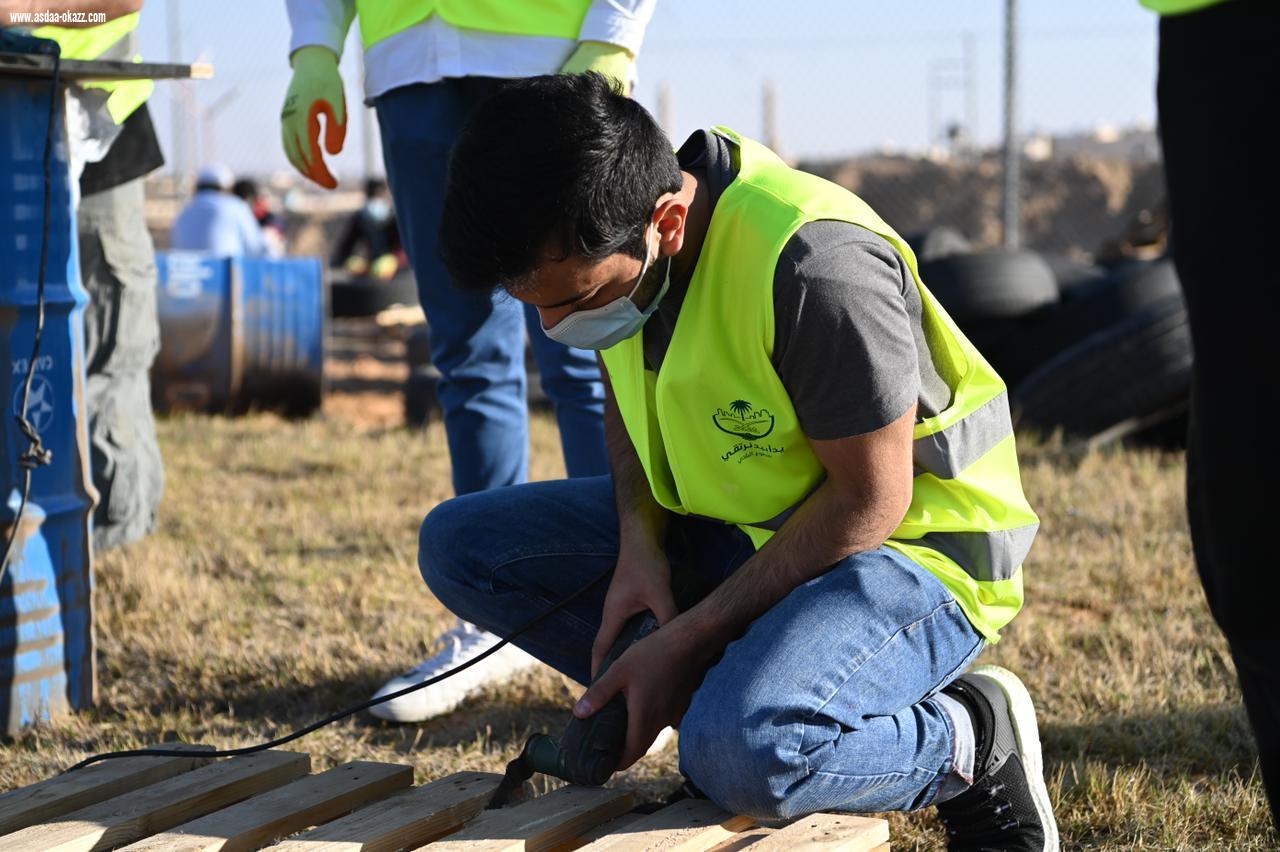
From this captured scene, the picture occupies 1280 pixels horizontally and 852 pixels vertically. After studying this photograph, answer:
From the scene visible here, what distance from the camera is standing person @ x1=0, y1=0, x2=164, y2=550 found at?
3.70 meters

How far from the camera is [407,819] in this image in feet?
6.28

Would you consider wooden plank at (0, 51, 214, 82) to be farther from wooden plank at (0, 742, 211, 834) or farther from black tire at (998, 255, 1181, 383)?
black tire at (998, 255, 1181, 383)

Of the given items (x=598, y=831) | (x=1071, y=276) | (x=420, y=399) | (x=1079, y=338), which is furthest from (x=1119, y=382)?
(x=598, y=831)

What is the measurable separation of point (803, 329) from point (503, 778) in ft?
2.72

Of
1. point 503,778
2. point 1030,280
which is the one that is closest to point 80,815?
point 503,778

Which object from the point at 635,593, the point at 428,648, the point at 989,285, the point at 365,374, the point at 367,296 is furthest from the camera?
the point at 367,296

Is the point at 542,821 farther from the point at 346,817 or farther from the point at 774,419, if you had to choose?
the point at 774,419

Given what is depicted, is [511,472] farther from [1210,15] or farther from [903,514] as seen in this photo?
[1210,15]

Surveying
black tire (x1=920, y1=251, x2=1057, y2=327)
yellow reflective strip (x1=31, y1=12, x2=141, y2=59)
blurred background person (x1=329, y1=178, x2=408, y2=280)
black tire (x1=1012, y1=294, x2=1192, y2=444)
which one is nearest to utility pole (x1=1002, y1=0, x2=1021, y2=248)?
black tire (x1=920, y1=251, x2=1057, y2=327)

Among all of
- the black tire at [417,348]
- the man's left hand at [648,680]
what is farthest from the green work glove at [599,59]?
the black tire at [417,348]

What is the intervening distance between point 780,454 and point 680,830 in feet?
1.73

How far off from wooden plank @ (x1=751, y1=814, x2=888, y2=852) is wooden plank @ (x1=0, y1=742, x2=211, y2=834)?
966mm

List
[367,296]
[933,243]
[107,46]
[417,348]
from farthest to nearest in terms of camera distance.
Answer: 1. [367,296]
2. [417,348]
3. [933,243]
4. [107,46]

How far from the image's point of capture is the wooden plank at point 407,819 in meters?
1.84
